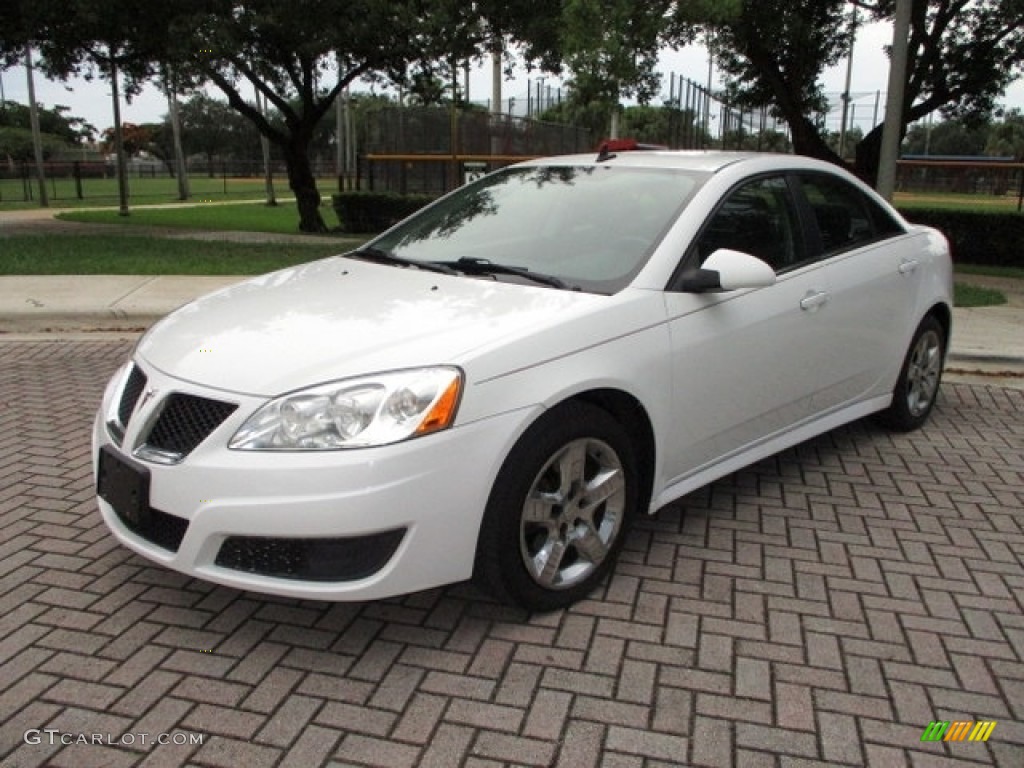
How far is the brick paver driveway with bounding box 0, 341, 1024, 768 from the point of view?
2.57 meters

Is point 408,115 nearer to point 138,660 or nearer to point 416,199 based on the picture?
point 416,199

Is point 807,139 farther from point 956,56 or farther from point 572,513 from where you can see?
point 572,513

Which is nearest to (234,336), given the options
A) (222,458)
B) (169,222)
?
(222,458)

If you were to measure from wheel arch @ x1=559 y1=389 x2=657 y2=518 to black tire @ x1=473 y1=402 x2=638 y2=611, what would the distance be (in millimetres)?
68

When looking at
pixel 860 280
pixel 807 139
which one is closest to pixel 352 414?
pixel 860 280

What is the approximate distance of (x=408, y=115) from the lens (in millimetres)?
19141

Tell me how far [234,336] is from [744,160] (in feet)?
7.86

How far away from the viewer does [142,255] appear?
1189 centimetres

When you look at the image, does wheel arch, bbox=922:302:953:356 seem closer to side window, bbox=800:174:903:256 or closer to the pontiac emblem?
side window, bbox=800:174:903:256

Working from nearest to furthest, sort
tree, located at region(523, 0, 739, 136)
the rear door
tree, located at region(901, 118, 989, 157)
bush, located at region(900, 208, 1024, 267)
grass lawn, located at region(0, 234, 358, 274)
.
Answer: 1. the rear door
2. tree, located at region(523, 0, 739, 136)
3. grass lawn, located at region(0, 234, 358, 274)
4. bush, located at region(900, 208, 1024, 267)
5. tree, located at region(901, 118, 989, 157)

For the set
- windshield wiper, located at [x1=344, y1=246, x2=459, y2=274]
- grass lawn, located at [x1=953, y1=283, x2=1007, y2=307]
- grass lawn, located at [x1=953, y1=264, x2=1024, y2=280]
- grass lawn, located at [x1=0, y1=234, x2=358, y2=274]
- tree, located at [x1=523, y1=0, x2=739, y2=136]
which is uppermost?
tree, located at [x1=523, y1=0, x2=739, y2=136]

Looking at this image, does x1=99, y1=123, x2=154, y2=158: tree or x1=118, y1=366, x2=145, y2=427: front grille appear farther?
x1=99, y1=123, x2=154, y2=158: tree

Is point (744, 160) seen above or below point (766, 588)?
above

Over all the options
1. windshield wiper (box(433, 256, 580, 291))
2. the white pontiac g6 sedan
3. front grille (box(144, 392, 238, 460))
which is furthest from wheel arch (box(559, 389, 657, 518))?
front grille (box(144, 392, 238, 460))
